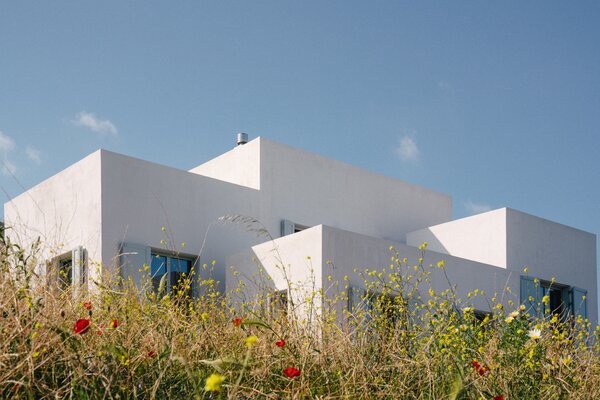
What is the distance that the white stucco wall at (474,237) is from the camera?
45.9 feet

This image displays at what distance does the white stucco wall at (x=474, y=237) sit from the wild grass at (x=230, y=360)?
904cm

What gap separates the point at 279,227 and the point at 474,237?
3.98 m

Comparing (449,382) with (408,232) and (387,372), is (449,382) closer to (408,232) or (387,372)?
(387,372)

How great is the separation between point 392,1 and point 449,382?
654 cm

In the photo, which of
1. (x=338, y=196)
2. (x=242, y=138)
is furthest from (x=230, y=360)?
(x=242, y=138)

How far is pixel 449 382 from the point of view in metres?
4.05

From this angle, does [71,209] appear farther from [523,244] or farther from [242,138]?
[523,244]

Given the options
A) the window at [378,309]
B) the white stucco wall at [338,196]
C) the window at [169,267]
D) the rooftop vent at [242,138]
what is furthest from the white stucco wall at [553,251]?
the window at [169,267]

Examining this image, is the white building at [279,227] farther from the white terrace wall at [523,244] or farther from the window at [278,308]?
the window at [278,308]

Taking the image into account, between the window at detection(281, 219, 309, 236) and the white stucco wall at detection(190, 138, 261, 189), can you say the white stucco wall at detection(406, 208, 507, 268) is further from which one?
the white stucco wall at detection(190, 138, 261, 189)

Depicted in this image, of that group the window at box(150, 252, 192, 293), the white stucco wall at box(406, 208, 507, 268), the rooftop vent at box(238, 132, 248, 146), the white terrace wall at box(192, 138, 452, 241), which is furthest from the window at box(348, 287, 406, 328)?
the rooftop vent at box(238, 132, 248, 146)

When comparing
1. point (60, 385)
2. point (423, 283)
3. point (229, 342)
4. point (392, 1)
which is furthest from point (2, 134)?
point (423, 283)

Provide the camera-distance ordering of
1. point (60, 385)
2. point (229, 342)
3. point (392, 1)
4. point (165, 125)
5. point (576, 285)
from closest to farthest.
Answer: point (60, 385)
point (229, 342)
point (165, 125)
point (392, 1)
point (576, 285)

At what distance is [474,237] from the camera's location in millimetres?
14461
